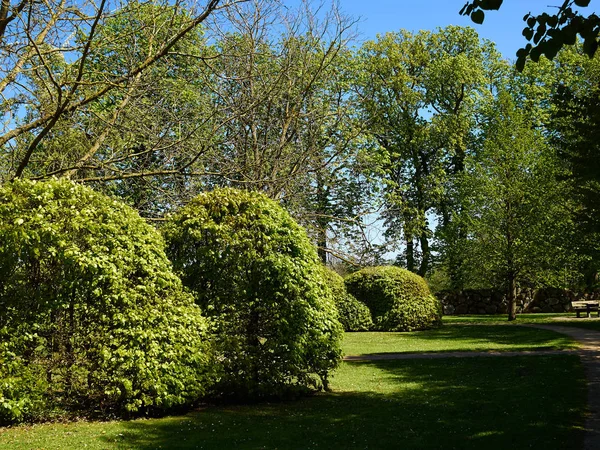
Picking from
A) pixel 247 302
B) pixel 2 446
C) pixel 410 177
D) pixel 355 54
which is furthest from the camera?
pixel 410 177

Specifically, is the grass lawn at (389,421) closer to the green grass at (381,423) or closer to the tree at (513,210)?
the green grass at (381,423)

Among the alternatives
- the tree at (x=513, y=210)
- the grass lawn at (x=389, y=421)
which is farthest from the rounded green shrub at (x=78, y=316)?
the tree at (x=513, y=210)

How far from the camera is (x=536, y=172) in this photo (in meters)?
24.8

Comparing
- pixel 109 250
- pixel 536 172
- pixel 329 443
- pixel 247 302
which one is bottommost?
pixel 329 443

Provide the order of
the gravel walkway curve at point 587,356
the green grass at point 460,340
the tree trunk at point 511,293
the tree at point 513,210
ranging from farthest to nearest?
the tree trunk at point 511,293
the tree at point 513,210
the green grass at point 460,340
the gravel walkway curve at point 587,356

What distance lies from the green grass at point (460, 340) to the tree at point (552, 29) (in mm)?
12646

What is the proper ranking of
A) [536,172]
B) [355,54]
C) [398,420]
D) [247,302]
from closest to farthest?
[398,420] → [247,302] → [536,172] → [355,54]

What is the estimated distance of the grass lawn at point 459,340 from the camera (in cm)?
1608

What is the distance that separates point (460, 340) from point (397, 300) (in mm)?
4961

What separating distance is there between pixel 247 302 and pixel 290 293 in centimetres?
68

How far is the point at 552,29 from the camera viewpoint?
378cm

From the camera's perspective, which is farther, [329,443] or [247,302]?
[247,302]

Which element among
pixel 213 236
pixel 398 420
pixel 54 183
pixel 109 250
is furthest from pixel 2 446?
pixel 398 420

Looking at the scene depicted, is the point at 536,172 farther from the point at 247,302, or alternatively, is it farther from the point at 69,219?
the point at 69,219
